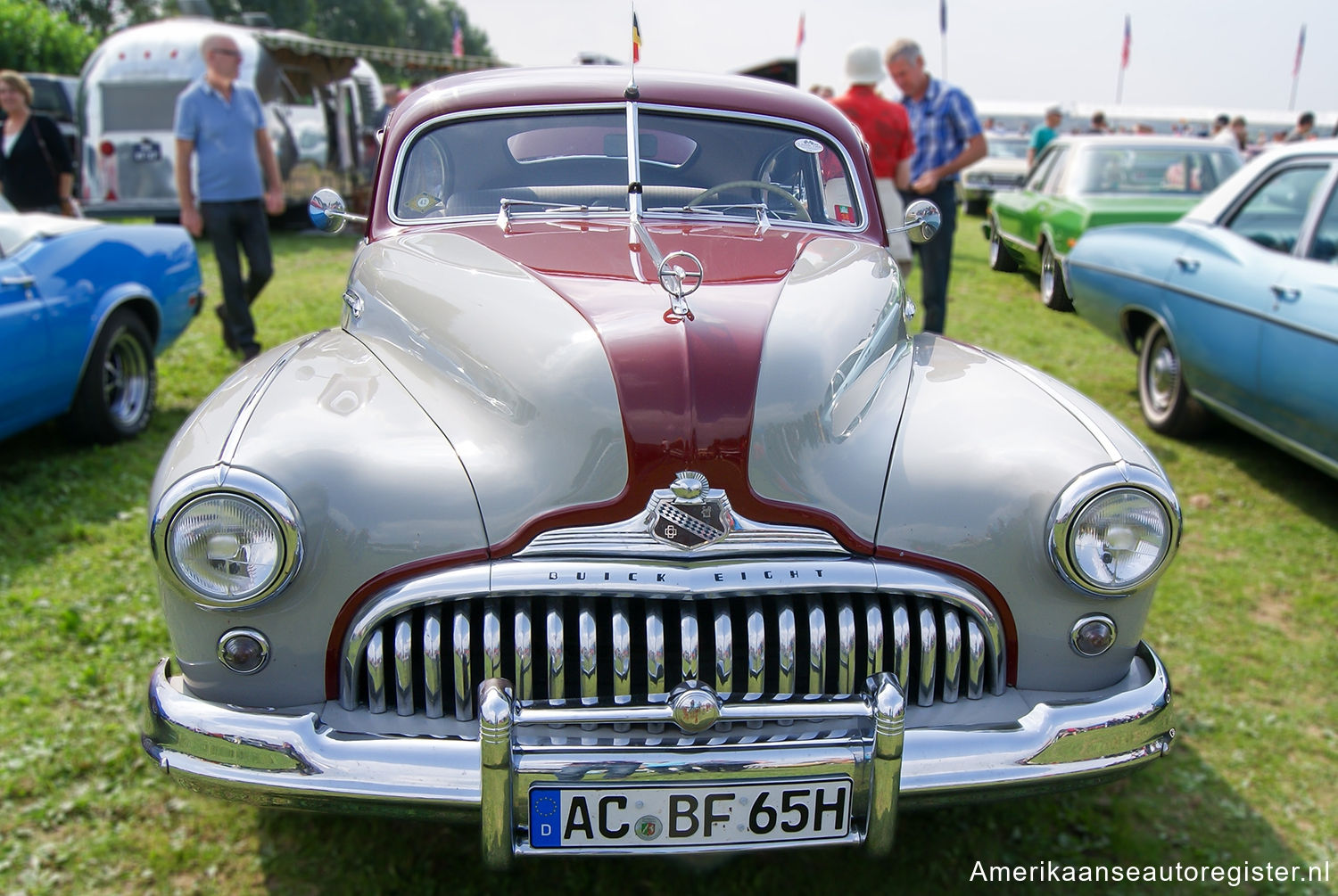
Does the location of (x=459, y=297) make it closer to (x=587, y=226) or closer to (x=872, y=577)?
(x=587, y=226)

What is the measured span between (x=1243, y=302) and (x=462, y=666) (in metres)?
4.11

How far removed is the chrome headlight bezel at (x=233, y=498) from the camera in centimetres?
183

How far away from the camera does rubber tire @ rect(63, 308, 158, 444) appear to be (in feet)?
15.2

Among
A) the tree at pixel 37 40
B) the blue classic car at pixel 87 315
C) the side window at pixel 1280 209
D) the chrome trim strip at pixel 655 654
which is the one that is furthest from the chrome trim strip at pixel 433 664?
the tree at pixel 37 40

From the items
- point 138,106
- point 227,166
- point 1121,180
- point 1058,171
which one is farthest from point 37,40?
point 1121,180

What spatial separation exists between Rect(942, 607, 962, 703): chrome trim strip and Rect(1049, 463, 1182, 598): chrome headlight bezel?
0.23 metres

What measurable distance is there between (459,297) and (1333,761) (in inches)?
105

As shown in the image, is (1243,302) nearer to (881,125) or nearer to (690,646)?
(881,125)

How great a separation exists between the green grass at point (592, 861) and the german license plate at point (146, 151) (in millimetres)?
8499

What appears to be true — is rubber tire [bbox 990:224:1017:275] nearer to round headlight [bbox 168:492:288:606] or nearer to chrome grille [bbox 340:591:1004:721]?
chrome grille [bbox 340:591:1004:721]

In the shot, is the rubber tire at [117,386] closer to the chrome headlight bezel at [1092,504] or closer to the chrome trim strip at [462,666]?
the chrome trim strip at [462,666]

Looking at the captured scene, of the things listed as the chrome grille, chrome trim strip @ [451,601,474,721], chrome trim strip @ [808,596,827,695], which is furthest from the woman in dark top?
chrome trim strip @ [808,596,827,695]

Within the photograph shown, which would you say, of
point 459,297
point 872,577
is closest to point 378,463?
point 459,297

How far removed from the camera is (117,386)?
4.97m
